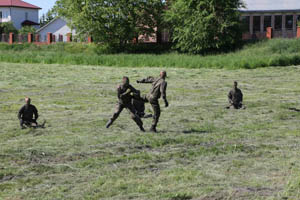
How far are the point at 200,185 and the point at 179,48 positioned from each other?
42153 mm

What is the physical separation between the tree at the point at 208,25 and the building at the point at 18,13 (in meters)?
49.6

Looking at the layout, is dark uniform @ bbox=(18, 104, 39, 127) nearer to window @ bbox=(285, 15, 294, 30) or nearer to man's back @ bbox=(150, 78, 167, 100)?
man's back @ bbox=(150, 78, 167, 100)

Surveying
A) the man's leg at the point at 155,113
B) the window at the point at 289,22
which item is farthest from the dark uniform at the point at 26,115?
the window at the point at 289,22

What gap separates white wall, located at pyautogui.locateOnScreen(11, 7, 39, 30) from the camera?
8906 cm

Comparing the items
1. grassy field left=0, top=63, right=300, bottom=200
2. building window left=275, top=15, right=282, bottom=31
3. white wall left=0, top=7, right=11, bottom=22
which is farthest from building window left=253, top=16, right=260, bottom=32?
white wall left=0, top=7, right=11, bottom=22

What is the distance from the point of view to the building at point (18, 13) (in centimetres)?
8838

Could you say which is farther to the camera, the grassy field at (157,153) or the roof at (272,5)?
the roof at (272,5)

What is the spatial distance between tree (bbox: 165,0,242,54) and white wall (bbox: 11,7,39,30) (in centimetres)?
5000

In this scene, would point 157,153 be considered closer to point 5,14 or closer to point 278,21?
point 278,21

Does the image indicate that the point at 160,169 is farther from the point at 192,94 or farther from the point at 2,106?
the point at 192,94

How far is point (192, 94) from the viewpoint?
19.3 meters

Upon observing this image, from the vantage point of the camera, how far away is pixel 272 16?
2068 inches

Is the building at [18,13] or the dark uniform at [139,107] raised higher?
the building at [18,13]

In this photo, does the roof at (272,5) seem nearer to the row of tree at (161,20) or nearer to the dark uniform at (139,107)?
the row of tree at (161,20)
